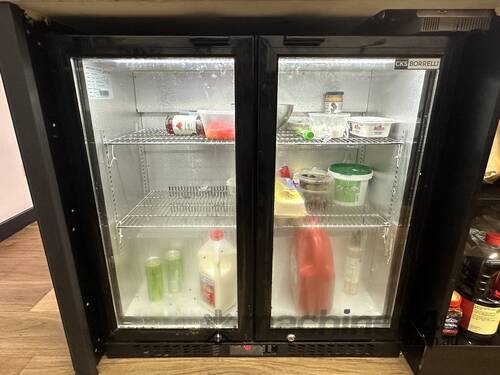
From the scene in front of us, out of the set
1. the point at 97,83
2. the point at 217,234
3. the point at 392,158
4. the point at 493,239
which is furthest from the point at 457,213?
the point at 97,83

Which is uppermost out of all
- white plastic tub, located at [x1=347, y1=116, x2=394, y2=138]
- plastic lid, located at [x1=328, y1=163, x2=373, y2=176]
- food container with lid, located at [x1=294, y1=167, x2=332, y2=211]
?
white plastic tub, located at [x1=347, y1=116, x2=394, y2=138]

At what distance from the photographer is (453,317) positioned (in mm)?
1000

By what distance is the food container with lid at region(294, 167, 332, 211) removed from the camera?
1.22 metres

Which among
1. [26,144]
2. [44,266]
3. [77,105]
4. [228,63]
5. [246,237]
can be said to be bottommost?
[44,266]

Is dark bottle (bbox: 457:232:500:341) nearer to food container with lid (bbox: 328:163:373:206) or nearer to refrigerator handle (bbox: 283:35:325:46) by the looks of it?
food container with lid (bbox: 328:163:373:206)

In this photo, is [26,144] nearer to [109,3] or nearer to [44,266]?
[109,3]

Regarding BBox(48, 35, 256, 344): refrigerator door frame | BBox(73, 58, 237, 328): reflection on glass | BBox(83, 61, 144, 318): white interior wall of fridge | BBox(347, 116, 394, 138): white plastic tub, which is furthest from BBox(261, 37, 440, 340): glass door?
BBox(83, 61, 144, 318): white interior wall of fridge

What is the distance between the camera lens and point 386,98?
116 centimetres

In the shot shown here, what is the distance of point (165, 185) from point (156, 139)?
13.9 inches

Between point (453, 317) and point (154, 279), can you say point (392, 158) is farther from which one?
point (154, 279)

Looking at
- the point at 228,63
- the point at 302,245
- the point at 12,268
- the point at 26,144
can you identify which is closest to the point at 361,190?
the point at 302,245

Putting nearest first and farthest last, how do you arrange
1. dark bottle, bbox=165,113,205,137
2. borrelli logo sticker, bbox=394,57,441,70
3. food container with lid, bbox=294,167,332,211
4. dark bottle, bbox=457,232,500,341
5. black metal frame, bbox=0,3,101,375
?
1. black metal frame, bbox=0,3,101,375
2. borrelli logo sticker, bbox=394,57,441,70
3. dark bottle, bbox=457,232,500,341
4. dark bottle, bbox=165,113,205,137
5. food container with lid, bbox=294,167,332,211

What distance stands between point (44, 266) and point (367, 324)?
182 cm

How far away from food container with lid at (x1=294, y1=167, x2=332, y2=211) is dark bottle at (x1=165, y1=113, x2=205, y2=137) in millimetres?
460
